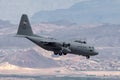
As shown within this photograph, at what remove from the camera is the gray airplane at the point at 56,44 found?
6196 inches

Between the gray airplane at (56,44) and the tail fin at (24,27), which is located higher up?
the tail fin at (24,27)

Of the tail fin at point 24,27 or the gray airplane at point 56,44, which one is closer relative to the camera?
the gray airplane at point 56,44

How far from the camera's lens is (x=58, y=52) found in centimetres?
15912

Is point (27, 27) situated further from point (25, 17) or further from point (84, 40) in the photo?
point (84, 40)

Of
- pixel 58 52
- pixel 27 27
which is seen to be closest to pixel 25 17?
pixel 27 27

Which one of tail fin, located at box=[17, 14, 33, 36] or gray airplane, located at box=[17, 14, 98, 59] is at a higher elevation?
tail fin, located at box=[17, 14, 33, 36]

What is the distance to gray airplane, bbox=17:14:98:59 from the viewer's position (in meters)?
157

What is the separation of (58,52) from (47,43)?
492 centimetres

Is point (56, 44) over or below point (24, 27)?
below

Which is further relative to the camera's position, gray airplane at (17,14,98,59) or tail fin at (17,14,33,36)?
tail fin at (17,14,33,36)

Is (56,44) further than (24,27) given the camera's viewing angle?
No

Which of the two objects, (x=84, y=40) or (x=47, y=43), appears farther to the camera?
(x=84, y=40)

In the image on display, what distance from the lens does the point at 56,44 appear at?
516ft

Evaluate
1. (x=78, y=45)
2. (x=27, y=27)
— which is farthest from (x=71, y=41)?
(x=27, y=27)
